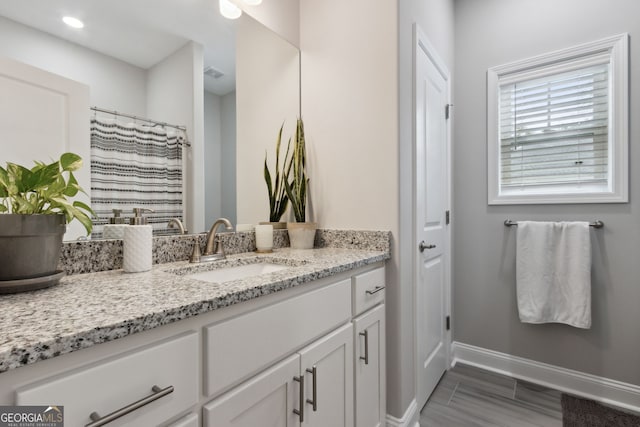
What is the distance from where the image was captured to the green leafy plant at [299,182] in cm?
170

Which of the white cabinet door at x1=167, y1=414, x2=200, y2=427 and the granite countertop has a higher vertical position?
the granite countertop

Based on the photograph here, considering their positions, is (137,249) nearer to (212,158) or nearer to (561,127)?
(212,158)

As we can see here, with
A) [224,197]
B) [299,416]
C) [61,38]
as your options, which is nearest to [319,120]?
[224,197]

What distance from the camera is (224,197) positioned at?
146cm

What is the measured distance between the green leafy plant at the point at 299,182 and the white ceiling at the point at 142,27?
0.45 metres

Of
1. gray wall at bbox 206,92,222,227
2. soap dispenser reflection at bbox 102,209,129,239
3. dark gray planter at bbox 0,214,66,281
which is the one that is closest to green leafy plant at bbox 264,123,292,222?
gray wall at bbox 206,92,222,227

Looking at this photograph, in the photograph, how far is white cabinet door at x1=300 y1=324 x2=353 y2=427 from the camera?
957 mm

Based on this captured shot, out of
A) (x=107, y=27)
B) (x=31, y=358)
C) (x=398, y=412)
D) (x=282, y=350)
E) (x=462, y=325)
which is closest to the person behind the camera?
(x=31, y=358)

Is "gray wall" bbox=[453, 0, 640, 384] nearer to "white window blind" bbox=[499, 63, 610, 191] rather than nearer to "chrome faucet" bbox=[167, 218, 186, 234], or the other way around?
"white window blind" bbox=[499, 63, 610, 191]

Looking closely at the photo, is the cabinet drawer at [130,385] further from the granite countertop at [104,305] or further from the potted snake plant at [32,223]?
the potted snake plant at [32,223]

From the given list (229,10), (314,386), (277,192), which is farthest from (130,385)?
(229,10)

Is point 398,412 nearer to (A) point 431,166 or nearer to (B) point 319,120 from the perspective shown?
(A) point 431,166

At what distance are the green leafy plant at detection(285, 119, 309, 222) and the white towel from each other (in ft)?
4.58

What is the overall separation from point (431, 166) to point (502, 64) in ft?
3.17
